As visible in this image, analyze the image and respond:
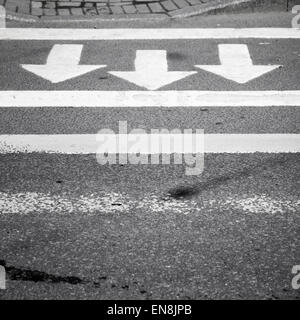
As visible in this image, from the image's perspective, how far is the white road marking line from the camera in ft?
14.2

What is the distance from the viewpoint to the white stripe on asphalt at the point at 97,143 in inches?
205

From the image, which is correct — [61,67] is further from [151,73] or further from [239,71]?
[239,71]

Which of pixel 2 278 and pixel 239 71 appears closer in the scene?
pixel 2 278

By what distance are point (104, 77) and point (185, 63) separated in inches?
38.7

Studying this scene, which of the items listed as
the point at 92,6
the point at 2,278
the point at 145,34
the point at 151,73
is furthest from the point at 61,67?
the point at 2,278

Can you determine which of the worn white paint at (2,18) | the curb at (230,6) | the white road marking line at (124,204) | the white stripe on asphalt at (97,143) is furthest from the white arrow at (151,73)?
the white road marking line at (124,204)

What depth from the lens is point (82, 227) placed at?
4.14 meters

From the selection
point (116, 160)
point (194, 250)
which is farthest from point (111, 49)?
point (194, 250)

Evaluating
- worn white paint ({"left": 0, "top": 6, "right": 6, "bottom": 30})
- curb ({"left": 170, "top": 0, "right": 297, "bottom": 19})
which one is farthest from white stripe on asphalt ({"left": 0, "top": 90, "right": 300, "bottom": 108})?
curb ({"left": 170, "top": 0, "right": 297, "bottom": 19})

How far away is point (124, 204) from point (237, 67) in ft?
10.7

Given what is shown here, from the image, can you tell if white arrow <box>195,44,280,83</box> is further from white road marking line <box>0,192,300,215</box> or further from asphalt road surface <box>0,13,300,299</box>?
white road marking line <box>0,192,300,215</box>

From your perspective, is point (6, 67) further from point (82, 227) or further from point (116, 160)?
point (82, 227)

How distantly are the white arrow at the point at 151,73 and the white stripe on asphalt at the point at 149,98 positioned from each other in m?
0.31

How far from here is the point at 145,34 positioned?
8.32 m
